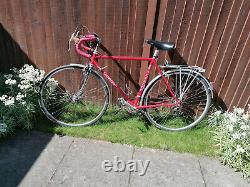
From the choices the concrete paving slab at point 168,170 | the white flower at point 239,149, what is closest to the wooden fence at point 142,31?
the white flower at point 239,149

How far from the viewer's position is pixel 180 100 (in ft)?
14.2

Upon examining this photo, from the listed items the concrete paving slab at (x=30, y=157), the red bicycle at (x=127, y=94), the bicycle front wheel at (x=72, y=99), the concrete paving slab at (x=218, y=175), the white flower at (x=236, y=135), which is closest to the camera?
the concrete paving slab at (x=30, y=157)

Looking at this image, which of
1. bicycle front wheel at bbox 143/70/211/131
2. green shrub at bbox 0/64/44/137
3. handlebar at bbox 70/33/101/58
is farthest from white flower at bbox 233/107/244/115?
green shrub at bbox 0/64/44/137

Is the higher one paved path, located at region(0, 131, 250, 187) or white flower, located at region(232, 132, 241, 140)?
white flower, located at region(232, 132, 241, 140)

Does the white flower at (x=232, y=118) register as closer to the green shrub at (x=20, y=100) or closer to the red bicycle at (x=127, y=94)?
the red bicycle at (x=127, y=94)

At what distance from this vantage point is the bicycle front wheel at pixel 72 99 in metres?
4.47

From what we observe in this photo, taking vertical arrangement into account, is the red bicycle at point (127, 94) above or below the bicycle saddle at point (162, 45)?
below

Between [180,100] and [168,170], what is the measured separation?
3.66 feet

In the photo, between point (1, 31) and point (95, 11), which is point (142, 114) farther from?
point (1, 31)

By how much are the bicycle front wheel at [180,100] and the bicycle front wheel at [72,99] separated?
2.78 feet

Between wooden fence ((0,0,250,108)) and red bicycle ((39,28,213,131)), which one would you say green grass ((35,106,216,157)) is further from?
wooden fence ((0,0,250,108))

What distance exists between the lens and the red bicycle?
4082 mm

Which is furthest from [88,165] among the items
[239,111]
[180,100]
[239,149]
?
[239,111]

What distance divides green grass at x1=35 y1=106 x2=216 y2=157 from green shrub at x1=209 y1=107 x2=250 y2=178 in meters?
0.20
